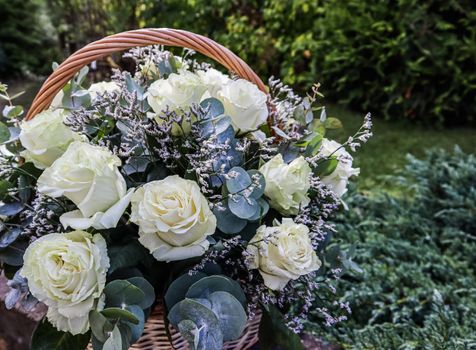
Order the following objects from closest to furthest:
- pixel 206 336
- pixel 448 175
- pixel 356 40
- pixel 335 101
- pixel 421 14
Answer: pixel 206 336 < pixel 448 175 < pixel 421 14 < pixel 356 40 < pixel 335 101

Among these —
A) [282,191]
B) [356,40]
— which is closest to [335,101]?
[356,40]

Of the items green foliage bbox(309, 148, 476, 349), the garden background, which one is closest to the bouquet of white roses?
green foliage bbox(309, 148, 476, 349)

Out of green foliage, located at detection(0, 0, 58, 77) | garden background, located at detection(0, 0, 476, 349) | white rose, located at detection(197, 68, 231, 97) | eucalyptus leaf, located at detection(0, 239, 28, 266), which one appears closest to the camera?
eucalyptus leaf, located at detection(0, 239, 28, 266)

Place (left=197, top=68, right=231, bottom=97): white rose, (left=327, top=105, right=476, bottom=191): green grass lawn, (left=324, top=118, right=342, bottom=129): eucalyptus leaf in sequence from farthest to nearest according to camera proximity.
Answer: (left=327, top=105, right=476, bottom=191): green grass lawn, (left=324, top=118, right=342, bottom=129): eucalyptus leaf, (left=197, top=68, right=231, bottom=97): white rose

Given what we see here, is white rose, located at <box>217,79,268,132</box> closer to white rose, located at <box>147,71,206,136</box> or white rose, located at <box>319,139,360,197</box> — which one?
white rose, located at <box>147,71,206,136</box>

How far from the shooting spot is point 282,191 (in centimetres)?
→ 104

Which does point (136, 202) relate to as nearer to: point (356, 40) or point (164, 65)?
point (164, 65)

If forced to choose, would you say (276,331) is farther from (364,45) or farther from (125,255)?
(364,45)

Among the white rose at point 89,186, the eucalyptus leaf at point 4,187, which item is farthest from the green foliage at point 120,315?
the eucalyptus leaf at point 4,187

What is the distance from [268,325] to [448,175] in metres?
1.73

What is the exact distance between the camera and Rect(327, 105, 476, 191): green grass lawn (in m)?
3.45

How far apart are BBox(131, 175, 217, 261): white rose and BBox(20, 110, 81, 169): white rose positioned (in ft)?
0.67

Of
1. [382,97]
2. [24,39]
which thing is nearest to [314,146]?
[382,97]

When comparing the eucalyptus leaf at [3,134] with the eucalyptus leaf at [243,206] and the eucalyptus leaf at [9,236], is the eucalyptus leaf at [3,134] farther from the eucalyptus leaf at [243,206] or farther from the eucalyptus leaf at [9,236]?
the eucalyptus leaf at [243,206]
